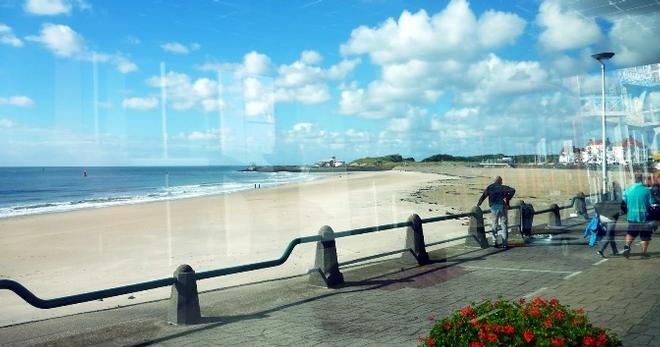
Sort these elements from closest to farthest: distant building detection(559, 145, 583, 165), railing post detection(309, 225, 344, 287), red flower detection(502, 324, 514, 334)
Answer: red flower detection(502, 324, 514, 334), railing post detection(309, 225, 344, 287), distant building detection(559, 145, 583, 165)

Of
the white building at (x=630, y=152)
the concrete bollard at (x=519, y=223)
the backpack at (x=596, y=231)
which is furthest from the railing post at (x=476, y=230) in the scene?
the white building at (x=630, y=152)

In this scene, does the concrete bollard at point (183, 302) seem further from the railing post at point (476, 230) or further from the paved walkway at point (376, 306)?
the railing post at point (476, 230)

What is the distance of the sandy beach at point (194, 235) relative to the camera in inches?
429

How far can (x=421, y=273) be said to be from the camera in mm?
8328

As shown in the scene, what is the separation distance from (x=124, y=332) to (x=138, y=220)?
20899mm

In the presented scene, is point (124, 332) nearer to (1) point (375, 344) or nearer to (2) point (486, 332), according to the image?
(1) point (375, 344)

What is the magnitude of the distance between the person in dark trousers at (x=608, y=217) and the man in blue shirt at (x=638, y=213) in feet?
0.95

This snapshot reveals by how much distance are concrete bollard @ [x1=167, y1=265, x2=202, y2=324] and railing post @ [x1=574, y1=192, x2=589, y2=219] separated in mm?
8930

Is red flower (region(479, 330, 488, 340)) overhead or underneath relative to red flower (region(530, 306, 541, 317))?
underneath

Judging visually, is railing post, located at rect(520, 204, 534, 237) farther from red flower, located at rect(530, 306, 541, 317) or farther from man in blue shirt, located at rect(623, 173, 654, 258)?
red flower, located at rect(530, 306, 541, 317)

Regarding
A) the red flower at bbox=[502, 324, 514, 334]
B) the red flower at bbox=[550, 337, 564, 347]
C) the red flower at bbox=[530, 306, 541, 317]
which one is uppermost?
the red flower at bbox=[530, 306, 541, 317]

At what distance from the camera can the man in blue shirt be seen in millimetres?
8766

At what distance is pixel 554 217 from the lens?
13.1 meters

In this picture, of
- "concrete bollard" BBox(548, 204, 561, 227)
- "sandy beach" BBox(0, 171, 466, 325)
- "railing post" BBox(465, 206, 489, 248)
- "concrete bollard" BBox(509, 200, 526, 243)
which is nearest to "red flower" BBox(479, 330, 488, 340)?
"sandy beach" BBox(0, 171, 466, 325)
